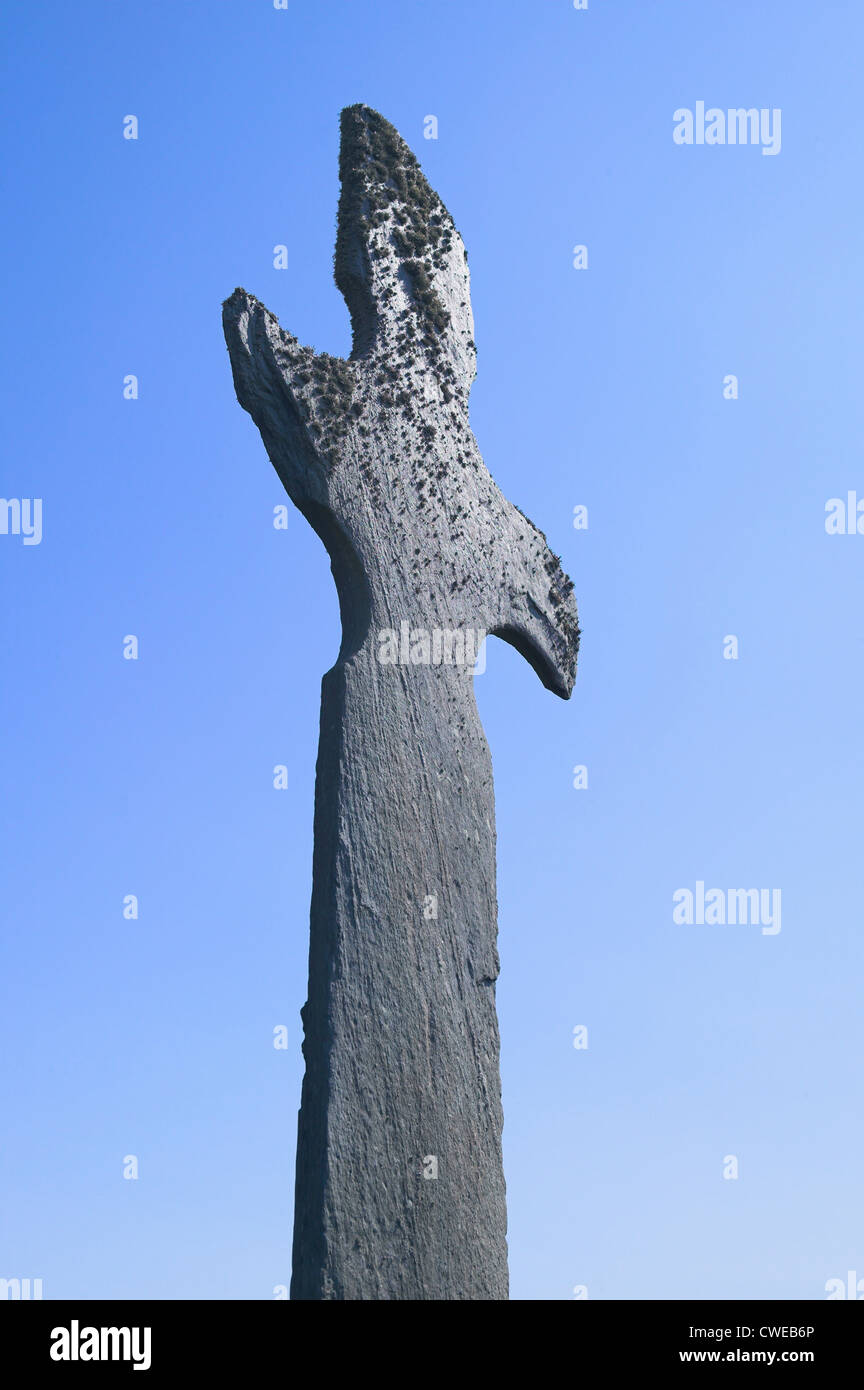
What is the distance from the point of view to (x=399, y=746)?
23.0ft

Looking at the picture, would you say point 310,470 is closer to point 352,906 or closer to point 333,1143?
point 352,906

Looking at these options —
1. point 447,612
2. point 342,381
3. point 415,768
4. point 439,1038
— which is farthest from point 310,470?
point 439,1038

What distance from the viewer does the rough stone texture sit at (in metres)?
6.32

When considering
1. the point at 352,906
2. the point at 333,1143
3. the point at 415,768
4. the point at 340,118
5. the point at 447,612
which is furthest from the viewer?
the point at 340,118

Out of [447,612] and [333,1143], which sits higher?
[447,612]

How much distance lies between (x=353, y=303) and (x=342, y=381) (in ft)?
2.58

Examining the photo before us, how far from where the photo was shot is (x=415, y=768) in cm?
705

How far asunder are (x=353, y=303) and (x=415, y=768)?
2.66 m

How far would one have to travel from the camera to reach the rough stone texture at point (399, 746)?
6324mm

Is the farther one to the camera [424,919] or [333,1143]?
[424,919]
